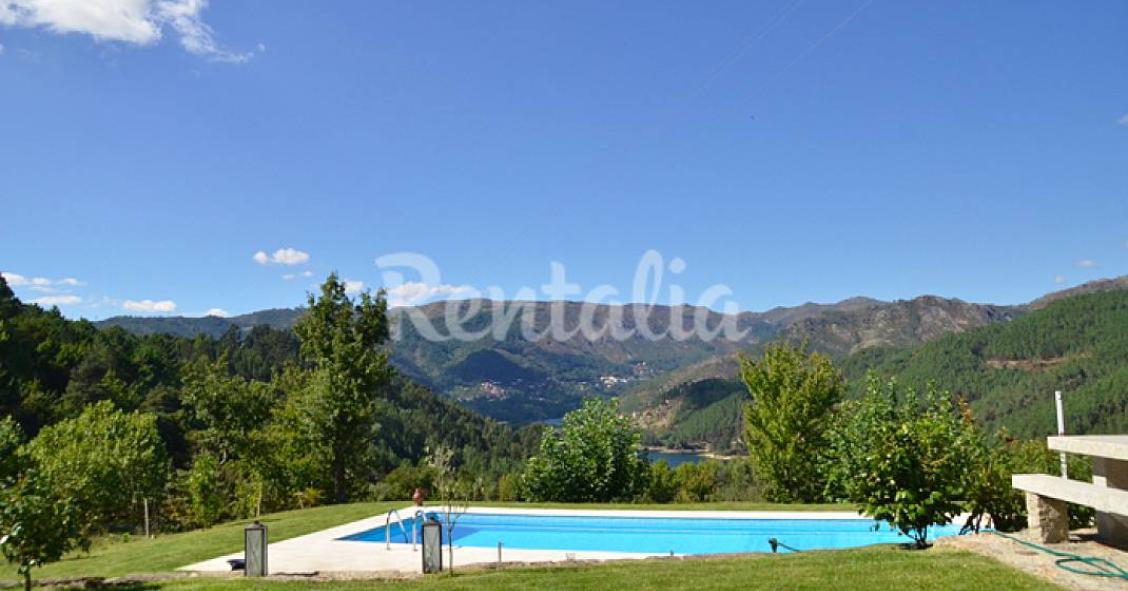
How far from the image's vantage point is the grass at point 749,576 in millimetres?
6934

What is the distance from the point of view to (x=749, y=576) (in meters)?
7.98

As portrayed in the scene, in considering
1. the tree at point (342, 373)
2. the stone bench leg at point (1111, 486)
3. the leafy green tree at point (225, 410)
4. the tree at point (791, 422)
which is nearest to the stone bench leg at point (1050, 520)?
the stone bench leg at point (1111, 486)

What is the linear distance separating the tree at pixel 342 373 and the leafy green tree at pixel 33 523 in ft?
40.7

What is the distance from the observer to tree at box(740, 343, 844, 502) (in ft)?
67.5

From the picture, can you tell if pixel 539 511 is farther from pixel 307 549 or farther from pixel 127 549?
pixel 127 549

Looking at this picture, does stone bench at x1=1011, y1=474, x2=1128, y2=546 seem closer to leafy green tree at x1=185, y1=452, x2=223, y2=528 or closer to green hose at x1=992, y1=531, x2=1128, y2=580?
green hose at x1=992, y1=531, x2=1128, y2=580

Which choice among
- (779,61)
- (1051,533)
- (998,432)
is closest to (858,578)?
(1051,533)

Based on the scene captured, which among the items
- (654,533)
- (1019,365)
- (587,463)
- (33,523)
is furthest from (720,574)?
(1019,365)

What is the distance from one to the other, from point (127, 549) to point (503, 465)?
82154 millimetres

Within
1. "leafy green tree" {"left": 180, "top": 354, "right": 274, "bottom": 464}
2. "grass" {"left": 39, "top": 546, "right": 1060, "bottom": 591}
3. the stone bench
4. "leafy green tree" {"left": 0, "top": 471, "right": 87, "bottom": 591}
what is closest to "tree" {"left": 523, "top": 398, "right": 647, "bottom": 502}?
"leafy green tree" {"left": 180, "top": 354, "right": 274, "bottom": 464}

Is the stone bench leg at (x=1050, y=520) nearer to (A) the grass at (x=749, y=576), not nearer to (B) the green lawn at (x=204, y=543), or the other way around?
(A) the grass at (x=749, y=576)

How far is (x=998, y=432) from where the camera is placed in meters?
12.3

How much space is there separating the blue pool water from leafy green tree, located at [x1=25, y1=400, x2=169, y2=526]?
8877mm

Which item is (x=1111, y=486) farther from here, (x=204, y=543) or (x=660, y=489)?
(x=660, y=489)
